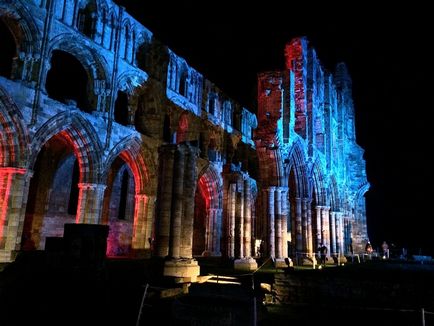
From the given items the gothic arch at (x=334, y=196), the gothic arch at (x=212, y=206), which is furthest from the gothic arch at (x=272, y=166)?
the gothic arch at (x=334, y=196)

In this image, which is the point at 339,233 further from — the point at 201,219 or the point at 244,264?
the point at 244,264

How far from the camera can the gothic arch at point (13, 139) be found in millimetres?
14688

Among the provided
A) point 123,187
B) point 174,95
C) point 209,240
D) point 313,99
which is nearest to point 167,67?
point 174,95

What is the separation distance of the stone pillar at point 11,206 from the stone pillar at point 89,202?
3212 mm

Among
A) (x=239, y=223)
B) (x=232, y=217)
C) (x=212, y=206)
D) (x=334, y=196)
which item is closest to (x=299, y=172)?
(x=239, y=223)

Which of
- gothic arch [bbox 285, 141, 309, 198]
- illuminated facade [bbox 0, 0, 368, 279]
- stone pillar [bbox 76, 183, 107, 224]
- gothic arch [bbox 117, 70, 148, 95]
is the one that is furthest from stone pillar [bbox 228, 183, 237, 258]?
gothic arch [bbox 117, 70, 148, 95]

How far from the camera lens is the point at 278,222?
19188mm

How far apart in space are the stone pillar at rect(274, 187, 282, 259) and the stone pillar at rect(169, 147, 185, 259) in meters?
8.46

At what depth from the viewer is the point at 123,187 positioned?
81.1ft

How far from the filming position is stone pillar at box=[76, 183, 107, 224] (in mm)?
17906

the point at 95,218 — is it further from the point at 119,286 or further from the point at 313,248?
the point at 313,248

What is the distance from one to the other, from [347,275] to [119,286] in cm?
626

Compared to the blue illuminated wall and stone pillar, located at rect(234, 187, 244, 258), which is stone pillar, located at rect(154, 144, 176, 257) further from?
the blue illuminated wall

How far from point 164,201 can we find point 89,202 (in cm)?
754
